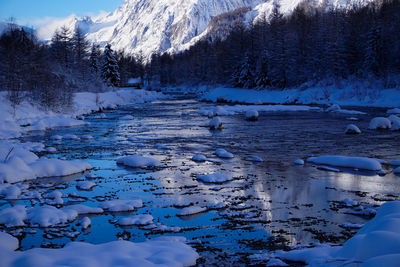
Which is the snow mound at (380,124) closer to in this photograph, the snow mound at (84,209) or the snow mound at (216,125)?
the snow mound at (216,125)

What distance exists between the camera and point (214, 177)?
11.4 meters

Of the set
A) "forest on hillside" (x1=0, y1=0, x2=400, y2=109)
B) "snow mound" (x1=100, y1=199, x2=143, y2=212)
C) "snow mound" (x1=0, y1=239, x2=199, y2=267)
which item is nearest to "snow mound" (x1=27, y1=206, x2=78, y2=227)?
"snow mound" (x1=100, y1=199, x2=143, y2=212)

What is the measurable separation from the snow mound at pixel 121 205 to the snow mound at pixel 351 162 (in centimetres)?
783

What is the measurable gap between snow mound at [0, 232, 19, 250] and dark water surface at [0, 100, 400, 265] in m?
0.21

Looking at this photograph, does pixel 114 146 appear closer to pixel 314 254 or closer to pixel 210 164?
pixel 210 164

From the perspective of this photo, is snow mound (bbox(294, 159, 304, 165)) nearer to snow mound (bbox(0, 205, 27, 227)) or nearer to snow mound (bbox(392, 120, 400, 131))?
snow mound (bbox(0, 205, 27, 227))

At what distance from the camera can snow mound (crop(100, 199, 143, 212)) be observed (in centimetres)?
872

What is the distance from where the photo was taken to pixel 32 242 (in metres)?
6.81

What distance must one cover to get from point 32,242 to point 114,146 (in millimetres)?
11313

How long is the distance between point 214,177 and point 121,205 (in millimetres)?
3554

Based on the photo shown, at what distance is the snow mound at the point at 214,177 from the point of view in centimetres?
1128

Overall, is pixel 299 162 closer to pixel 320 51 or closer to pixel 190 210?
pixel 190 210

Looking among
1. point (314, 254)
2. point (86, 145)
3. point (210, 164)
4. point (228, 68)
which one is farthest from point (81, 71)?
point (314, 254)

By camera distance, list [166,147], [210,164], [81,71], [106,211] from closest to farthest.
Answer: [106,211] → [210,164] → [166,147] → [81,71]
